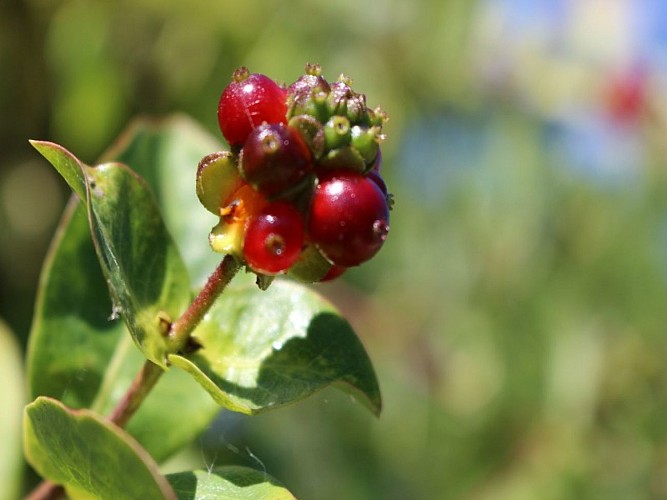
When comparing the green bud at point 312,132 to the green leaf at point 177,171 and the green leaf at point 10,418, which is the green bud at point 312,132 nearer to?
the green leaf at point 177,171

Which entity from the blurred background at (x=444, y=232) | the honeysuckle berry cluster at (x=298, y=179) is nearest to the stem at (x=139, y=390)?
the honeysuckle berry cluster at (x=298, y=179)

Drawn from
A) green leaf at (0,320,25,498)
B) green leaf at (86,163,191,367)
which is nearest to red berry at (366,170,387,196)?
green leaf at (86,163,191,367)

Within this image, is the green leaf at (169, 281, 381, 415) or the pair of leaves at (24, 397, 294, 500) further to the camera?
the green leaf at (169, 281, 381, 415)

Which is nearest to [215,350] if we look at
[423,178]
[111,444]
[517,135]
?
[111,444]

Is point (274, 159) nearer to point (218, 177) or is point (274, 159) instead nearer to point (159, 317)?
point (218, 177)

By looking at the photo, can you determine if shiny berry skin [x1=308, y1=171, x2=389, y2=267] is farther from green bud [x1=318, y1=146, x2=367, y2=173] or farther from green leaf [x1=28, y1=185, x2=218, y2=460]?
green leaf [x1=28, y1=185, x2=218, y2=460]

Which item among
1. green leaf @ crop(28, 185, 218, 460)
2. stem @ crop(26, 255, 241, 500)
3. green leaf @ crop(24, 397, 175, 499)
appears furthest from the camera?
green leaf @ crop(28, 185, 218, 460)

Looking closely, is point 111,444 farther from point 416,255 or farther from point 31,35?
point 416,255

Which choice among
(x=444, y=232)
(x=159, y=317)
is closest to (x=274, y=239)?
(x=159, y=317)
